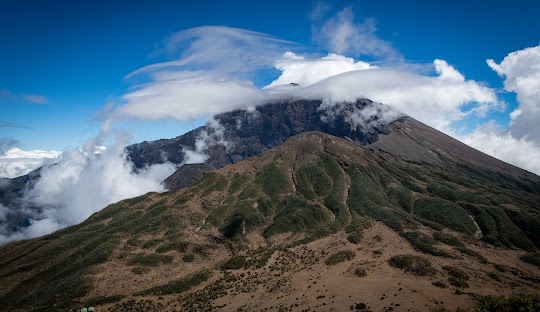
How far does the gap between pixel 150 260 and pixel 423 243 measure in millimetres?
127363

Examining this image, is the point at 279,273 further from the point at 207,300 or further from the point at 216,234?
the point at 216,234

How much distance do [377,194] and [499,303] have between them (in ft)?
Answer: 464

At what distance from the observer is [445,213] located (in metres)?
173

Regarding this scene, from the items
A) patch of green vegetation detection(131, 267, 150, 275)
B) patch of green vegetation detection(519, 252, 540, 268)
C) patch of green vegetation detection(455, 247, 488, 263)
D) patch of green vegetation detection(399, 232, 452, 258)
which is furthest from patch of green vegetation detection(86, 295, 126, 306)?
patch of green vegetation detection(519, 252, 540, 268)

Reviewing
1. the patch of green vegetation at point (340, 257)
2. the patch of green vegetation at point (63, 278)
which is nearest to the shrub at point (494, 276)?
the patch of green vegetation at point (340, 257)

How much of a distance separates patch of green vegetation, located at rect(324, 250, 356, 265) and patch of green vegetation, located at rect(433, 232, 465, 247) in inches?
1913

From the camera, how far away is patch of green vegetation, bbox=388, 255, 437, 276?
96.2m

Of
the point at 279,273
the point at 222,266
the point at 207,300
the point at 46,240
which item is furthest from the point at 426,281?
the point at 46,240

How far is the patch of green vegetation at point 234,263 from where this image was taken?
123m

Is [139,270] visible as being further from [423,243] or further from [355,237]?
[423,243]

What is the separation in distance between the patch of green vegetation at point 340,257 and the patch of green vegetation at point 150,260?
75.3 metres

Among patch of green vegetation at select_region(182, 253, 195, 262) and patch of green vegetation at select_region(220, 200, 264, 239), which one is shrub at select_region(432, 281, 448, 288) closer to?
patch of green vegetation at select_region(220, 200, 264, 239)

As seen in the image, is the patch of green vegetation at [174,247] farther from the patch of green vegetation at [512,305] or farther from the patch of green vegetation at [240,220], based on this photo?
the patch of green vegetation at [512,305]

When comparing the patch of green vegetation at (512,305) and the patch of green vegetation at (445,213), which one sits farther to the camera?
the patch of green vegetation at (445,213)
